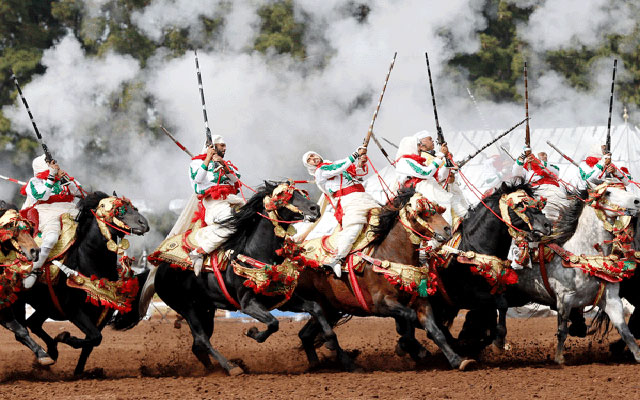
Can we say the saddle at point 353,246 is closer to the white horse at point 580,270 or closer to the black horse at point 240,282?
the black horse at point 240,282

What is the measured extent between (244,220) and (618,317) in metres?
3.97

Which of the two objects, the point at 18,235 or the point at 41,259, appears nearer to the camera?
the point at 18,235

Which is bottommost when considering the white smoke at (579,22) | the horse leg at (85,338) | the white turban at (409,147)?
the horse leg at (85,338)

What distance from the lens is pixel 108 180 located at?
2502 cm

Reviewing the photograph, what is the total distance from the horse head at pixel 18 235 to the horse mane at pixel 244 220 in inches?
78.1

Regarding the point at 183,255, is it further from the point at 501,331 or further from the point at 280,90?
the point at 280,90

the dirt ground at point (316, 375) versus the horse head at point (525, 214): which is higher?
the horse head at point (525, 214)

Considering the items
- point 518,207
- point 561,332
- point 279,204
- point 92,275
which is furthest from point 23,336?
point 561,332

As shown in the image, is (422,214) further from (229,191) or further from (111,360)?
(111,360)

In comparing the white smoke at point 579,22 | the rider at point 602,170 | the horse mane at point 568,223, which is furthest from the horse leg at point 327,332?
the white smoke at point 579,22

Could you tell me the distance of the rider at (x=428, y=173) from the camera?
1135 cm

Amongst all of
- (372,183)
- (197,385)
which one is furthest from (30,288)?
(372,183)

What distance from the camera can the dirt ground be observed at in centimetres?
846

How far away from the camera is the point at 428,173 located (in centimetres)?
1133
